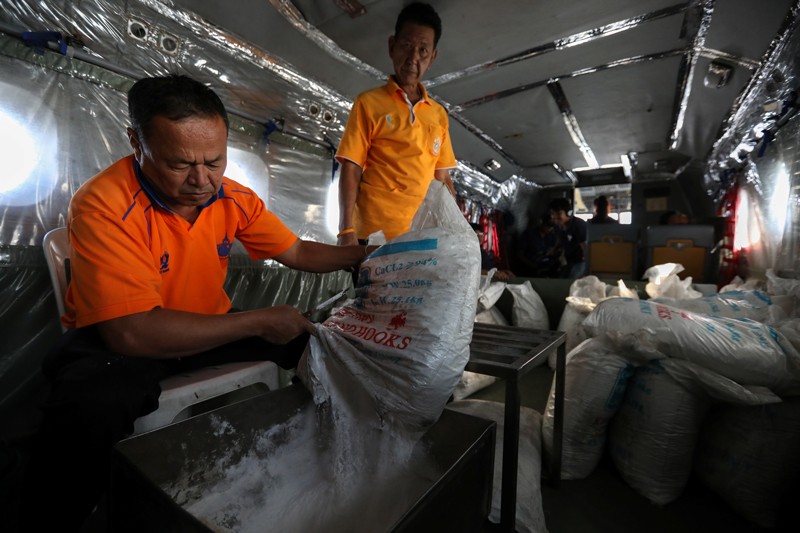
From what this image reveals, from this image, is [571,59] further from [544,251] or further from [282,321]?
[544,251]

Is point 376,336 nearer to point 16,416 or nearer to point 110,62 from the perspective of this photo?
point 16,416

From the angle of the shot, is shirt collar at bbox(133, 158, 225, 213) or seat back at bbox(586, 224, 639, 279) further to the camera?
seat back at bbox(586, 224, 639, 279)

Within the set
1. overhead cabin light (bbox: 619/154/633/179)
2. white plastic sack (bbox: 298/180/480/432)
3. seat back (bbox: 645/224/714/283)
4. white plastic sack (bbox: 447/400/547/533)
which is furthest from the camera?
overhead cabin light (bbox: 619/154/633/179)

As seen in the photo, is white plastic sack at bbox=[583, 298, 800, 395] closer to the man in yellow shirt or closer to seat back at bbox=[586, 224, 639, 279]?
the man in yellow shirt

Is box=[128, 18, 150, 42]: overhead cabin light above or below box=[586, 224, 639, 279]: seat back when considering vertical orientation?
above

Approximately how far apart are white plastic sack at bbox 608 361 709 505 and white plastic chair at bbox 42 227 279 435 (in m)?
1.22

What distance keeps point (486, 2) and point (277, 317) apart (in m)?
1.75

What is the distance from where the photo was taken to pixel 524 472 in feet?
3.84

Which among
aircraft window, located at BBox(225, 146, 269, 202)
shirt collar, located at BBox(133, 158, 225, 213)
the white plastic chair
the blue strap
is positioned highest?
the blue strap

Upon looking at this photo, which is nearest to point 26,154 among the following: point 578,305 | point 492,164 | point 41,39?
point 41,39

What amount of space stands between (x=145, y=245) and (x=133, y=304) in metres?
0.17

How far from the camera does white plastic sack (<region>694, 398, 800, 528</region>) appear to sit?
1.14 meters

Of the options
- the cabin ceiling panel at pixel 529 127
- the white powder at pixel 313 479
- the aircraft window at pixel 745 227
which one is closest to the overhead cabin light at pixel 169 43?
the white powder at pixel 313 479

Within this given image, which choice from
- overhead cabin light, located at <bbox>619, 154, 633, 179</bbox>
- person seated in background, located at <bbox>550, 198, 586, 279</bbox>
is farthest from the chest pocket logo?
overhead cabin light, located at <bbox>619, 154, 633, 179</bbox>
